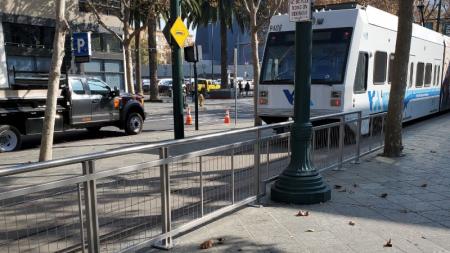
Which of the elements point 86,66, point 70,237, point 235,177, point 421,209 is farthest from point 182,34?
point 86,66

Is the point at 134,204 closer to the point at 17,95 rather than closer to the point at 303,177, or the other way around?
the point at 303,177

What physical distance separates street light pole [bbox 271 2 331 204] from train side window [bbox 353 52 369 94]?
18.4 feet

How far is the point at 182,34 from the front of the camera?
417 inches

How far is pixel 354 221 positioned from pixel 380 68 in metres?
8.01

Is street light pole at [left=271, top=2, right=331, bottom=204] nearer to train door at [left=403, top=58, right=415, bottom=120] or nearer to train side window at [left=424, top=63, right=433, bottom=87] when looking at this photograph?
train door at [left=403, top=58, right=415, bottom=120]

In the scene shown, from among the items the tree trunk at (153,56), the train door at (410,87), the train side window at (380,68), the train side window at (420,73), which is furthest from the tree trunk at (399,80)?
the tree trunk at (153,56)

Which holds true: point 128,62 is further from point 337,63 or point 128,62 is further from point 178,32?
point 337,63

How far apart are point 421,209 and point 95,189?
416 cm

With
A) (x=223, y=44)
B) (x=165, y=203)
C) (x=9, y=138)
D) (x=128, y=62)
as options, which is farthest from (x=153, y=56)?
(x=165, y=203)

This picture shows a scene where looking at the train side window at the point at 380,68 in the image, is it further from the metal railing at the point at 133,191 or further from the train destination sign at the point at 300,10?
the train destination sign at the point at 300,10

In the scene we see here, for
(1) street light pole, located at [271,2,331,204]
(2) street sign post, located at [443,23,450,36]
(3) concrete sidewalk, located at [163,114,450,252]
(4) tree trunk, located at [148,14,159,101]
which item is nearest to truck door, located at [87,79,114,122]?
(3) concrete sidewalk, located at [163,114,450,252]

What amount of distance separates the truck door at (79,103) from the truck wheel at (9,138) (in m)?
1.76

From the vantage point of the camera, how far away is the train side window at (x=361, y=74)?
11.2 m

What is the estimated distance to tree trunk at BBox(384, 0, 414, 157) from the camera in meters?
8.57
